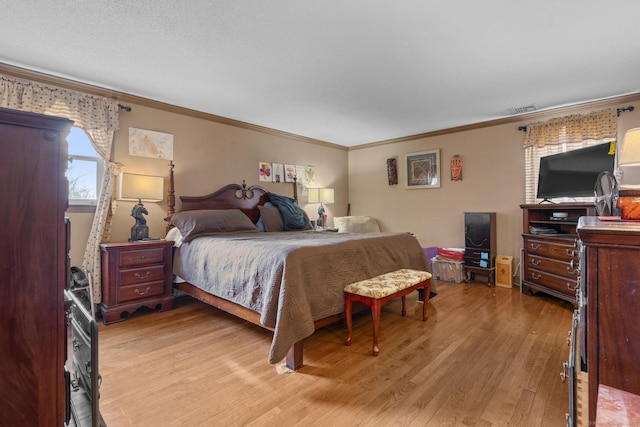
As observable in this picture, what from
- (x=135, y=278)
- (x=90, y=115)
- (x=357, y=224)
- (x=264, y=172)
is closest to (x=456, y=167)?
(x=357, y=224)

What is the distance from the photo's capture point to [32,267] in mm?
887

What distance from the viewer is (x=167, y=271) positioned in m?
3.19

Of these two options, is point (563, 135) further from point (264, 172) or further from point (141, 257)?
point (141, 257)

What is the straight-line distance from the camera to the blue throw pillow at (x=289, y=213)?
4.24 m

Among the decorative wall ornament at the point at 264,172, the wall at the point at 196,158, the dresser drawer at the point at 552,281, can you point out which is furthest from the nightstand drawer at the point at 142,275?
the dresser drawer at the point at 552,281

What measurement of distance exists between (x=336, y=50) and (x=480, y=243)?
3.17m

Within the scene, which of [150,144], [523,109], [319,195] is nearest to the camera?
[150,144]

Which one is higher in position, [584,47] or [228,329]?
[584,47]

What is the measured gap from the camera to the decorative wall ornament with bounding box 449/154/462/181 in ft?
15.2

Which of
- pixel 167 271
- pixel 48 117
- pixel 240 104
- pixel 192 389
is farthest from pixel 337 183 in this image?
pixel 48 117

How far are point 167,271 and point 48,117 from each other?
2.58 metres

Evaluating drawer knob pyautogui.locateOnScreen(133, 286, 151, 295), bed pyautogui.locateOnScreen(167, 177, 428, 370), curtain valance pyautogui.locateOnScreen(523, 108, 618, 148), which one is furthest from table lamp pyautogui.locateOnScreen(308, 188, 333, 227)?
curtain valance pyautogui.locateOnScreen(523, 108, 618, 148)

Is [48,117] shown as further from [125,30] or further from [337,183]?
[337,183]

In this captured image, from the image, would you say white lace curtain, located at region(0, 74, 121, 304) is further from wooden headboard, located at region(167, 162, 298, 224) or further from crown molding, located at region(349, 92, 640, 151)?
crown molding, located at region(349, 92, 640, 151)
